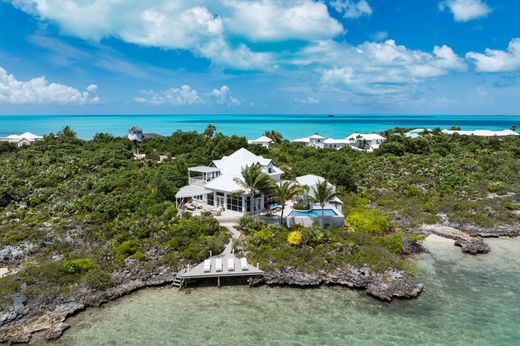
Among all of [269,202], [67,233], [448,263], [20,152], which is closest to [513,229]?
[448,263]

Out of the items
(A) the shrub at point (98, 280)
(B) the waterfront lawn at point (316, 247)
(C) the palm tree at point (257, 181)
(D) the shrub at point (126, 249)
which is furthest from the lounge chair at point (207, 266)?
(C) the palm tree at point (257, 181)

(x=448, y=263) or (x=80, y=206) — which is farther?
(x=80, y=206)

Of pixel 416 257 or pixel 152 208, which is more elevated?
pixel 152 208

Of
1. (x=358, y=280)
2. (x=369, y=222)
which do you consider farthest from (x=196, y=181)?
(x=358, y=280)

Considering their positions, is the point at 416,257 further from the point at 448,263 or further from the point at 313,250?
the point at 313,250

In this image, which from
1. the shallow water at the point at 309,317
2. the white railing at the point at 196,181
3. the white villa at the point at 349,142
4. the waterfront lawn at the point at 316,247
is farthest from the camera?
the white villa at the point at 349,142

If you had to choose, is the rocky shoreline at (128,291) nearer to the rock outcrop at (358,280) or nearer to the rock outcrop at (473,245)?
the rock outcrop at (358,280)
